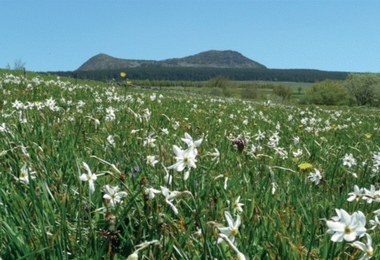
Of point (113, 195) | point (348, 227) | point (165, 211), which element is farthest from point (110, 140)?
point (348, 227)

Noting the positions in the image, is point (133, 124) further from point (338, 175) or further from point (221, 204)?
point (221, 204)

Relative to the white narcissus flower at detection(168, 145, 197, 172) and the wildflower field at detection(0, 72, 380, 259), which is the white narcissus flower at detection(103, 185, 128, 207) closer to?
the wildflower field at detection(0, 72, 380, 259)

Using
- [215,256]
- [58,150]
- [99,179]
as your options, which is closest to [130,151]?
[58,150]

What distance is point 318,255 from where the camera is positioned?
2033 millimetres

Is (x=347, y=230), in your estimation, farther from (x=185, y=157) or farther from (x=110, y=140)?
(x=110, y=140)

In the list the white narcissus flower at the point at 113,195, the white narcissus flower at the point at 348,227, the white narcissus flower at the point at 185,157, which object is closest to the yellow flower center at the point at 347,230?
the white narcissus flower at the point at 348,227

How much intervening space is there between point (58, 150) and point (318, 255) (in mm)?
2450

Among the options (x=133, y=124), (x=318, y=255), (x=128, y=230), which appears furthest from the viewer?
(x=133, y=124)

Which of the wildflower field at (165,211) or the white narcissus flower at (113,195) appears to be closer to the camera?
the wildflower field at (165,211)

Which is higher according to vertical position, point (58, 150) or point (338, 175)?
point (58, 150)

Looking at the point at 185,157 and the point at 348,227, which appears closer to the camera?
the point at 348,227

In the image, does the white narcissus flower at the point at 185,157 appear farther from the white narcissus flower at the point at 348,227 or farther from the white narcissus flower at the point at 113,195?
the white narcissus flower at the point at 348,227

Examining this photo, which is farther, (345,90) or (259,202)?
(345,90)

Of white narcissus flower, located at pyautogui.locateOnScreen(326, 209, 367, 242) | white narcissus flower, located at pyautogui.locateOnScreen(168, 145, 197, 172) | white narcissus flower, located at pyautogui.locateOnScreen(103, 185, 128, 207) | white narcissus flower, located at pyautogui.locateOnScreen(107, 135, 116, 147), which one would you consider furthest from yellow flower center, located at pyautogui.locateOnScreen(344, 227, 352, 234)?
white narcissus flower, located at pyautogui.locateOnScreen(107, 135, 116, 147)
